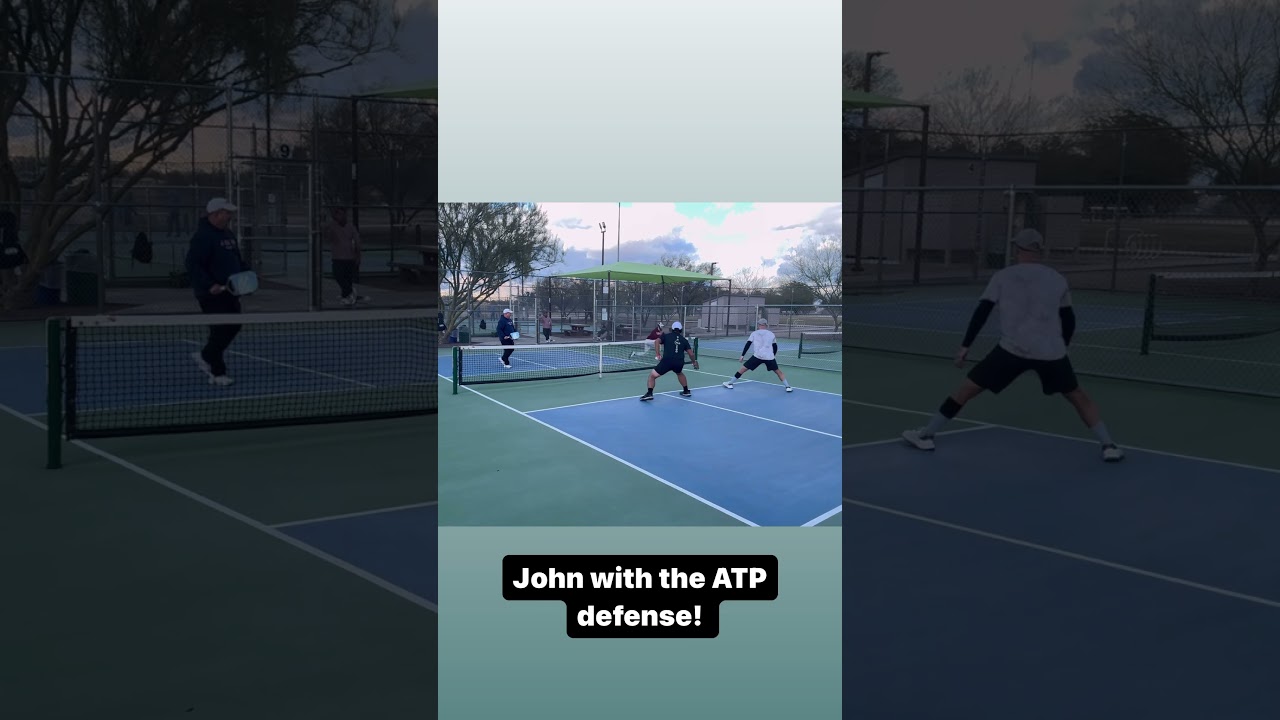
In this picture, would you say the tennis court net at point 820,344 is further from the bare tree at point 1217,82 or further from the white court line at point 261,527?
the bare tree at point 1217,82

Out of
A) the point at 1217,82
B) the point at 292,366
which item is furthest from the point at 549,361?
the point at 1217,82

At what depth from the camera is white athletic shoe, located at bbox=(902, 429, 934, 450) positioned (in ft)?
22.2

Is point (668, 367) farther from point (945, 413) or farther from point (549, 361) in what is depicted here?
point (549, 361)

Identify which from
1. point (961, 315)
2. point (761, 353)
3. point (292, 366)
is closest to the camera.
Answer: point (761, 353)

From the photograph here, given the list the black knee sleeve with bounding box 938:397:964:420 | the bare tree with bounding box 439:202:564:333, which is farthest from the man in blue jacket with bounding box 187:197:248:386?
the black knee sleeve with bounding box 938:397:964:420

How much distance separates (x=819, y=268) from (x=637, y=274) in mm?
830

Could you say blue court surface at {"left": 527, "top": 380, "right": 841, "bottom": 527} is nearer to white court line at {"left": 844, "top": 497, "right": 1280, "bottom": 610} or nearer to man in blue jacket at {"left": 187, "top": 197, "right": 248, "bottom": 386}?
white court line at {"left": 844, "top": 497, "right": 1280, "bottom": 610}

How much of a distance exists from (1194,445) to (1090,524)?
8.49 feet

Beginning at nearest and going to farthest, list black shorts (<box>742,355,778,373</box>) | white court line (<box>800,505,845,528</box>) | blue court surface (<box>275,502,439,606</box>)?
blue court surface (<box>275,502,439,606</box>)
white court line (<box>800,505,845,528</box>)
black shorts (<box>742,355,778,373</box>)

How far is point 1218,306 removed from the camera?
18.7 meters

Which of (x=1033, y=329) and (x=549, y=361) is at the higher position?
(x=1033, y=329)

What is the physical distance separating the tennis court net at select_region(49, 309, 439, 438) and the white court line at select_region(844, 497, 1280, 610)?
288 centimetres

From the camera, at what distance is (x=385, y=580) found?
401 cm

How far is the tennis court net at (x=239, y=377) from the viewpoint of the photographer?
247 inches
